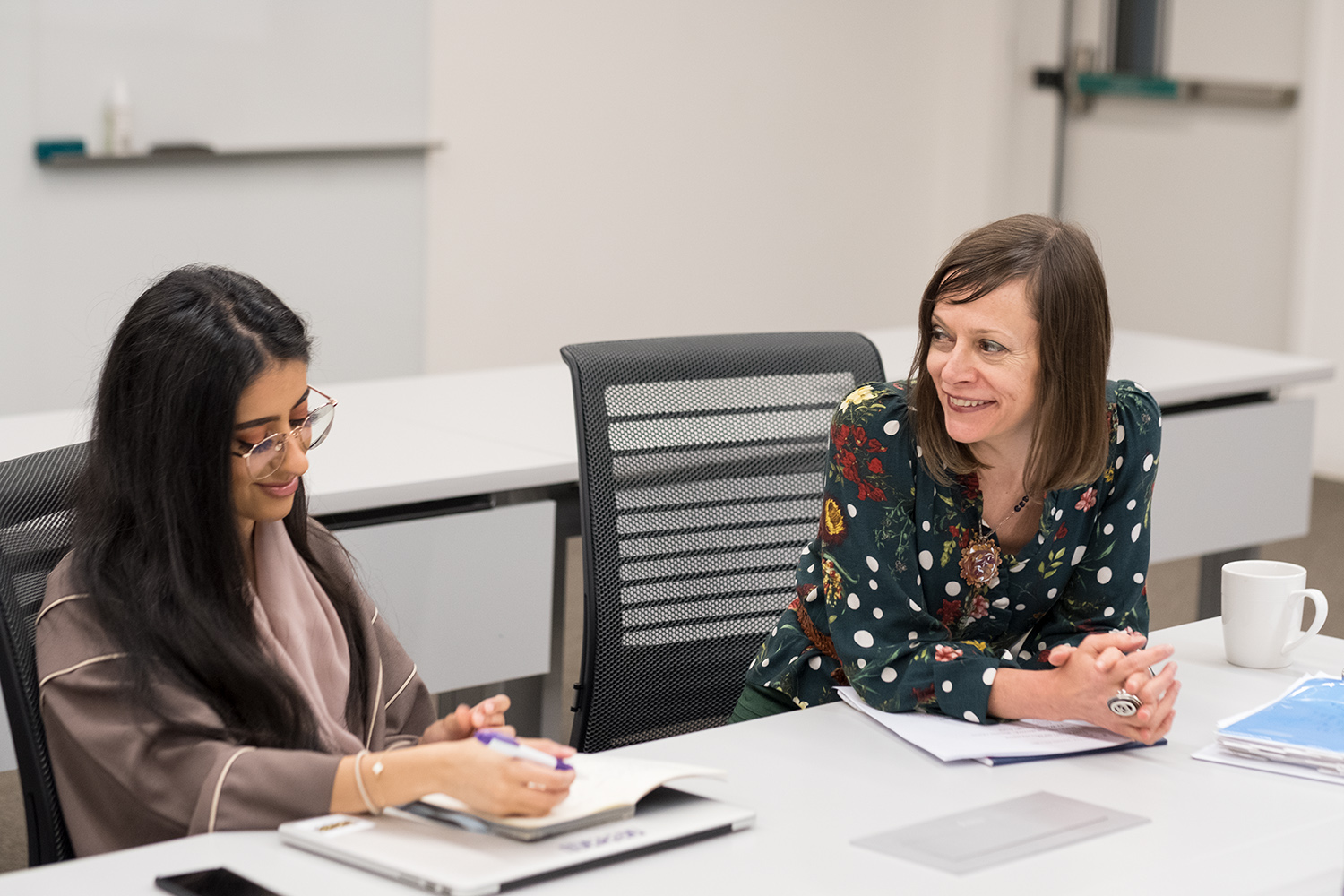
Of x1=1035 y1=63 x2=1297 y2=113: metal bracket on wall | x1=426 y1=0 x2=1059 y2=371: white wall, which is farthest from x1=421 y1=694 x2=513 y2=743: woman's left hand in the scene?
x1=1035 y1=63 x2=1297 y2=113: metal bracket on wall

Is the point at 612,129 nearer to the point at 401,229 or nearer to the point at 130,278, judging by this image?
the point at 401,229

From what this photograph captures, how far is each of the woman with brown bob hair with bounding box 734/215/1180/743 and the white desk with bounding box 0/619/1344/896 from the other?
0.29 feet

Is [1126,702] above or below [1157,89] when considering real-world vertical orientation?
below

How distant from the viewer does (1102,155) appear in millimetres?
6078

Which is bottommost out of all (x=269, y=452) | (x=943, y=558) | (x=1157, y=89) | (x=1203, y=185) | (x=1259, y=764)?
(x=1259, y=764)

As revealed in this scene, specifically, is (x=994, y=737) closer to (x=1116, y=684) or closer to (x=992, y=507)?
(x=1116, y=684)

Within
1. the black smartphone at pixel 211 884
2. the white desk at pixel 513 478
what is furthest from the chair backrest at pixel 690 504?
the black smartphone at pixel 211 884

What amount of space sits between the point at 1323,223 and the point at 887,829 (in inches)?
187

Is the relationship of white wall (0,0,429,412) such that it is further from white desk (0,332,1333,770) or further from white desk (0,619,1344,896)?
white desk (0,619,1344,896)

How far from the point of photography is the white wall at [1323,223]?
5289 mm

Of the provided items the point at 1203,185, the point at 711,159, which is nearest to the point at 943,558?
the point at 711,159

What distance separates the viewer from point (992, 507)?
1572 millimetres

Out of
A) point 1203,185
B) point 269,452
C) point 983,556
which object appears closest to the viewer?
point 269,452

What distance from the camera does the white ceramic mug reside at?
1627mm
